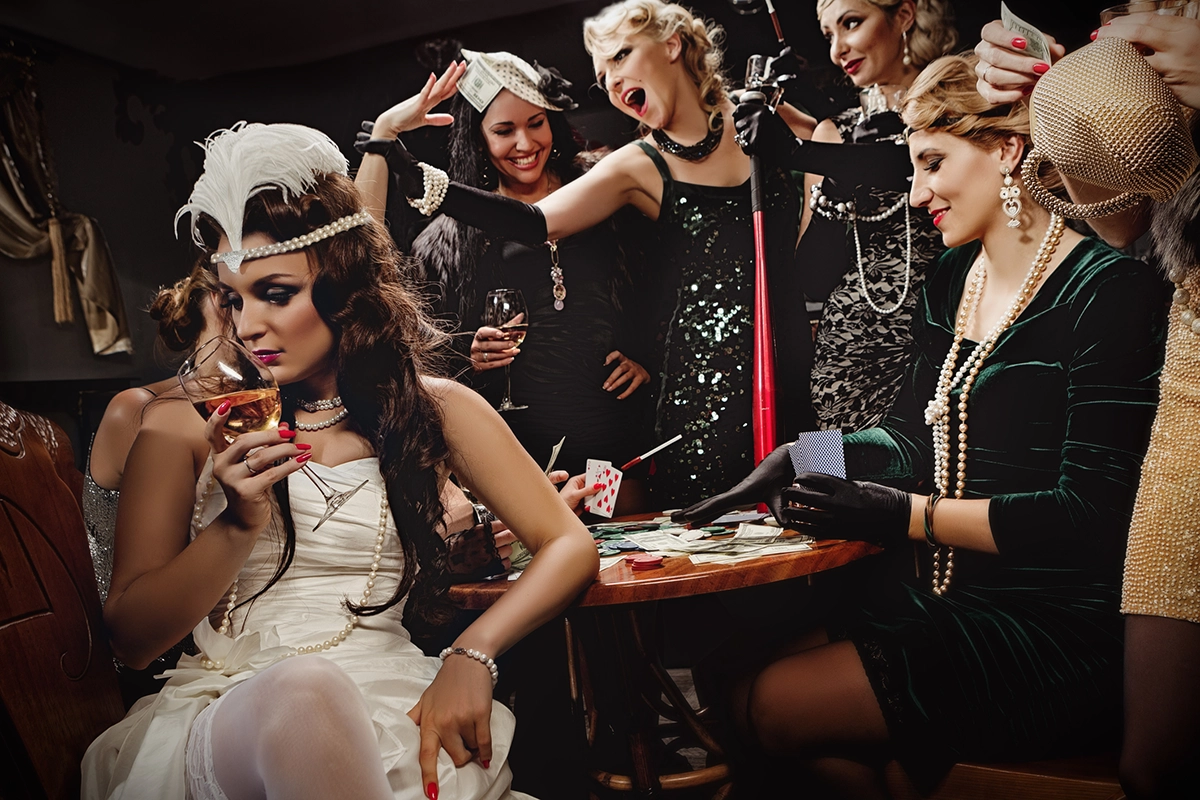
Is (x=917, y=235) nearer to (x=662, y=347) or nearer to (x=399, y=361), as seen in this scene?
(x=662, y=347)

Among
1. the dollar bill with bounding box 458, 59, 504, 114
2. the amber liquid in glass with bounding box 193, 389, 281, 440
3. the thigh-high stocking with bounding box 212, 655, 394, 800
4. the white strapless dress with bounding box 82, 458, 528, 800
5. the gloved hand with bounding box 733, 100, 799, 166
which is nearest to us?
the thigh-high stocking with bounding box 212, 655, 394, 800

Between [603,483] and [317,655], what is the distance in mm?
679

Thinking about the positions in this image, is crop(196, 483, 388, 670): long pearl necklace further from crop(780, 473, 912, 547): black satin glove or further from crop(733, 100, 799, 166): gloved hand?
crop(733, 100, 799, 166): gloved hand

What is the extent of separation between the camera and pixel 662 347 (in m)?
1.77

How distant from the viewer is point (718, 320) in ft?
5.75

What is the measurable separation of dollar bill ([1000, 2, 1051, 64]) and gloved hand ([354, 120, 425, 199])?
123cm

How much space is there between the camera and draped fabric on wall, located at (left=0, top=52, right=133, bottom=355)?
1.82 metres

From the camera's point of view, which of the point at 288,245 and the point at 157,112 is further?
the point at 157,112

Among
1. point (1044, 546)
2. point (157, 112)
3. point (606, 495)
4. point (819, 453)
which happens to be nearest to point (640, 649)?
point (606, 495)

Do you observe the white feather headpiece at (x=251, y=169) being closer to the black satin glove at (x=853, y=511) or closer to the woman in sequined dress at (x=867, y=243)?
the woman in sequined dress at (x=867, y=243)

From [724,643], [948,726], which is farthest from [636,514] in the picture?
[948,726]

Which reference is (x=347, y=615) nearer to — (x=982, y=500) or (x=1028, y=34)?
(x=982, y=500)

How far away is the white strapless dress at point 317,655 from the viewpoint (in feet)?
4.93

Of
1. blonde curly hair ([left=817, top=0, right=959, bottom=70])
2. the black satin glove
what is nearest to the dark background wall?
blonde curly hair ([left=817, top=0, right=959, bottom=70])
